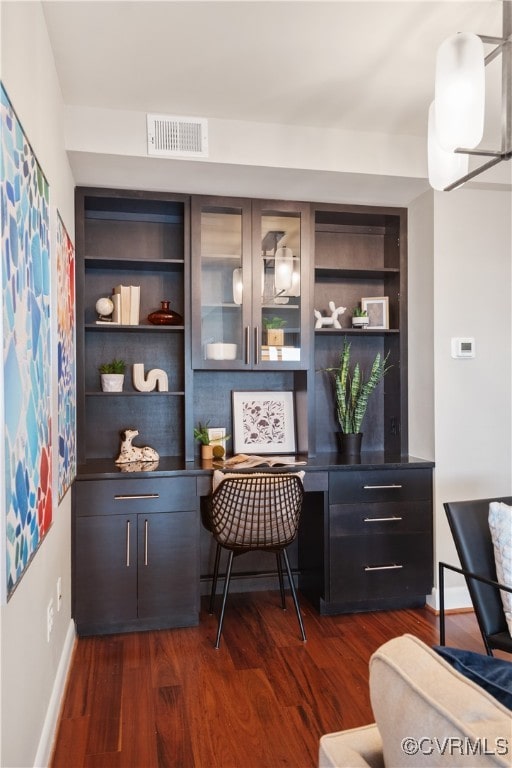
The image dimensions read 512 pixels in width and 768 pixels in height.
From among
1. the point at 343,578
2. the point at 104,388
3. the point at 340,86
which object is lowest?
the point at 343,578

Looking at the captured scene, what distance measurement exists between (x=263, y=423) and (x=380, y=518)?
93 centimetres

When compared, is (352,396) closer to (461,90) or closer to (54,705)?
(461,90)

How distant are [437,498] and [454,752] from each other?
281 cm

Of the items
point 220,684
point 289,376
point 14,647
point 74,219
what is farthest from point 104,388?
point 14,647

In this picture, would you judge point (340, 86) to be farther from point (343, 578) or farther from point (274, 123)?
point (343, 578)

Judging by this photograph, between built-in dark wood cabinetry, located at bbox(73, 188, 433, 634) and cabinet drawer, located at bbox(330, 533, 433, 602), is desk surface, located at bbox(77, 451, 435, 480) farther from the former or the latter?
cabinet drawer, located at bbox(330, 533, 433, 602)

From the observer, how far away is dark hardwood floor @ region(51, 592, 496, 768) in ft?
6.66

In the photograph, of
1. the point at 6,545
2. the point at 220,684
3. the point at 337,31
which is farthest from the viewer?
the point at 220,684

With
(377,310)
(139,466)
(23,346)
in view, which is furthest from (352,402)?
(23,346)

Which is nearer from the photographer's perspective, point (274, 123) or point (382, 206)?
point (274, 123)

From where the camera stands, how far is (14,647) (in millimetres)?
1479

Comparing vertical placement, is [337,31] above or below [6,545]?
above

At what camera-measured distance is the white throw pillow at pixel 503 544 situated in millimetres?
2107

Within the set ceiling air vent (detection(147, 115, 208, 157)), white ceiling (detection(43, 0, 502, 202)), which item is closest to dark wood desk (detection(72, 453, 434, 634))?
ceiling air vent (detection(147, 115, 208, 157))
